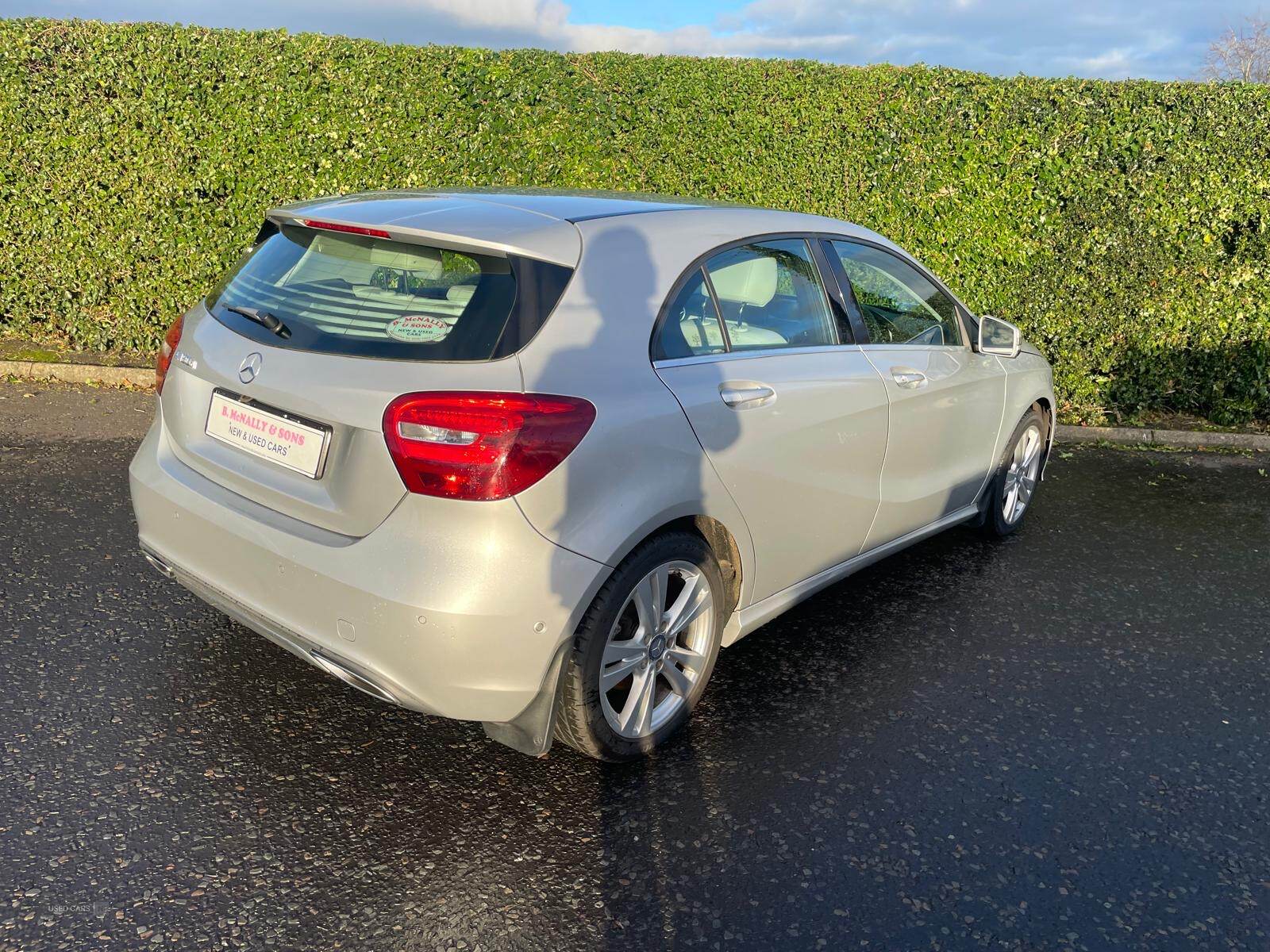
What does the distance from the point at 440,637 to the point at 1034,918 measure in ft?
5.47

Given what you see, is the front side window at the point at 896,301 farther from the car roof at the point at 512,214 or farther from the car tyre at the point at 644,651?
the car tyre at the point at 644,651

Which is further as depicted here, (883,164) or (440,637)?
(883,164)

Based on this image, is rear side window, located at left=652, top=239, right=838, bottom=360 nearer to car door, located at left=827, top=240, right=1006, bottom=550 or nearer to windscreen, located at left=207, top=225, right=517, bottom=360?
car door, located at left=827, top=240, right=1006, bottom=550

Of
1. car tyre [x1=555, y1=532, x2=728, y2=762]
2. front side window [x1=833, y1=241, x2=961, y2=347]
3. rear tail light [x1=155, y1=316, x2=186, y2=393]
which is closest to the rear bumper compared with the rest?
car tyre [x1=555, y1=532, x2=728, y2=762]

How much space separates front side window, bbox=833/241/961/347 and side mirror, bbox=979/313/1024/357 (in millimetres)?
124

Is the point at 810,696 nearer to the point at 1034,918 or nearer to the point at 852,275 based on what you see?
the point at 1034,918

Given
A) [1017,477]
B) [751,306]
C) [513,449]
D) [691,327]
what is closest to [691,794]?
[513,449]

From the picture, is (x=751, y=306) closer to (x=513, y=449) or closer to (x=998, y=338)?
(x=513, y=449)

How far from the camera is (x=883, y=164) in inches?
324

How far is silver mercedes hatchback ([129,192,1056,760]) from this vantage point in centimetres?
273

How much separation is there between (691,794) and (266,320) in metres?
1.89

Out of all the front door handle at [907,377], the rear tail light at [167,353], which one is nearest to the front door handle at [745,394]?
the front door handle at [907,377]

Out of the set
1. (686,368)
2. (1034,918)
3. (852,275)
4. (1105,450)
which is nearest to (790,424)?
(686,368)

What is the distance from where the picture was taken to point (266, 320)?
314cm
